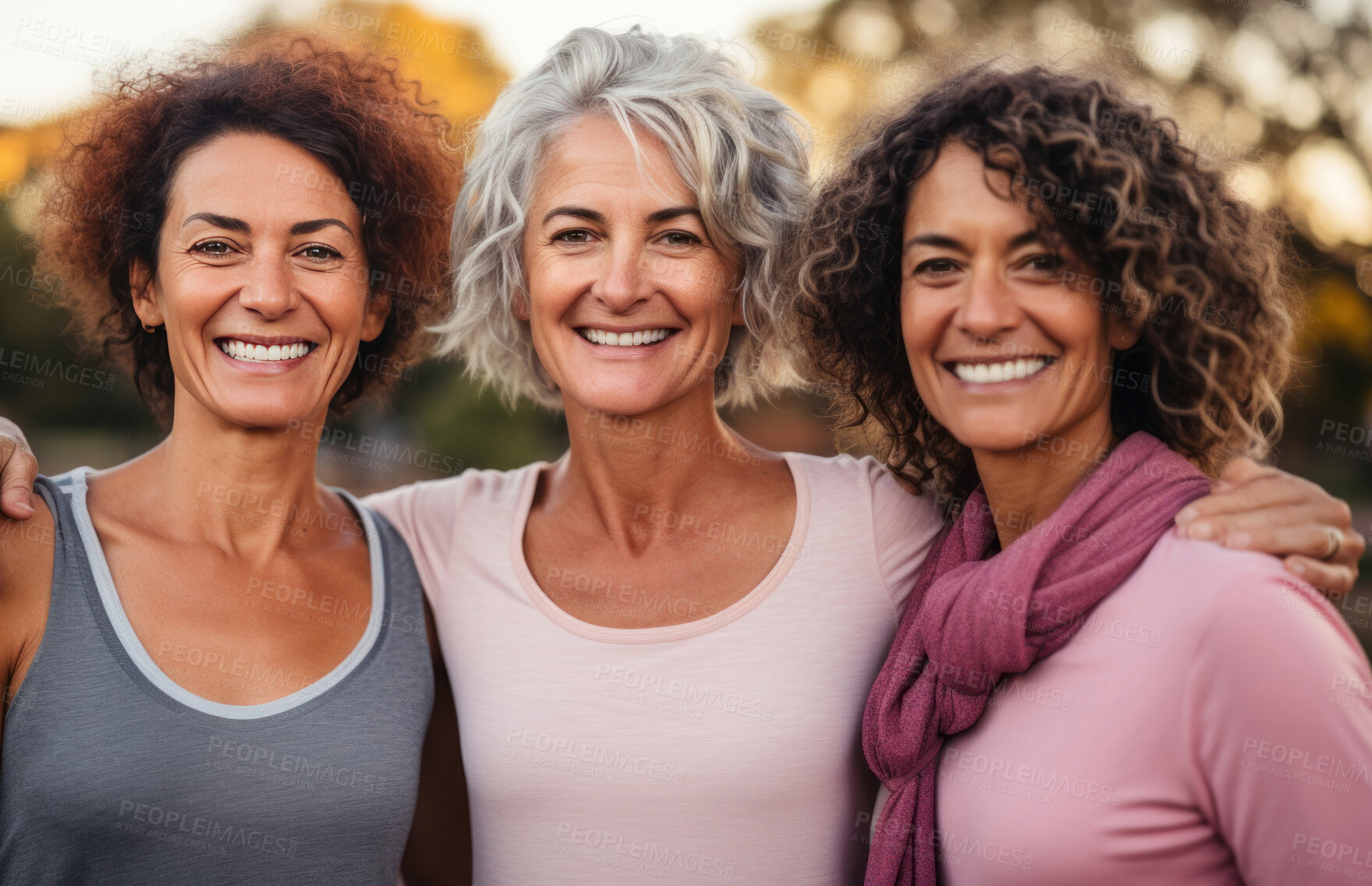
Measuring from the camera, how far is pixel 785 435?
15.0m

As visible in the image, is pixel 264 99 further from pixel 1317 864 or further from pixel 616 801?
pixel 1317 864

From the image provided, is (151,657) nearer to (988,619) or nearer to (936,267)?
(988,619)

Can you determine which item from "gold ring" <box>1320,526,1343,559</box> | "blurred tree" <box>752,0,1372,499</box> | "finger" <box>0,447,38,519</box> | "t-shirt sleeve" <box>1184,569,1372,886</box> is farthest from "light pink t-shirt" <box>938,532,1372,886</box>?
"blurred tree" <box>752,0,1372,499</box>

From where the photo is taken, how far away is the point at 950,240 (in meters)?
2.22

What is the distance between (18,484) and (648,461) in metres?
1.50

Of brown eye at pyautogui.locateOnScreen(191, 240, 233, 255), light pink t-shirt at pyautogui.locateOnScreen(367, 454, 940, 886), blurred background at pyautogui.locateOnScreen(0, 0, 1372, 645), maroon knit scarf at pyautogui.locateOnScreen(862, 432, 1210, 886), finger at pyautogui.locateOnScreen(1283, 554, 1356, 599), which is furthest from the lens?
blurred background at pyautogui.locateOnScreen(0, 0, 1372, 645)

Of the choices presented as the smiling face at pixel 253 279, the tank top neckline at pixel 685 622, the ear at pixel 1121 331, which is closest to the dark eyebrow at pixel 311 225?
the smiling face at pixel 253 279

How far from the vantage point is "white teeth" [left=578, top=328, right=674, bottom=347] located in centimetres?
274

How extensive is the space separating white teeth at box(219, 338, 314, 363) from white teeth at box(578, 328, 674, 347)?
0.77 meters

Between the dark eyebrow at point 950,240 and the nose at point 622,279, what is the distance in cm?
69

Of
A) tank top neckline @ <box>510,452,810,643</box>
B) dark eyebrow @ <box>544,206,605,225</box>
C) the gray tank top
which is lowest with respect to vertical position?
the gray tank top

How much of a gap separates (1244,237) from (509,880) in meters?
2.26

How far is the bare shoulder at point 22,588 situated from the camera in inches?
84.5

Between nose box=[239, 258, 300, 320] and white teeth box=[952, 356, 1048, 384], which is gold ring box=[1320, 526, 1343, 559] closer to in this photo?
white teeth box=[952, 356, 1048, 384]
